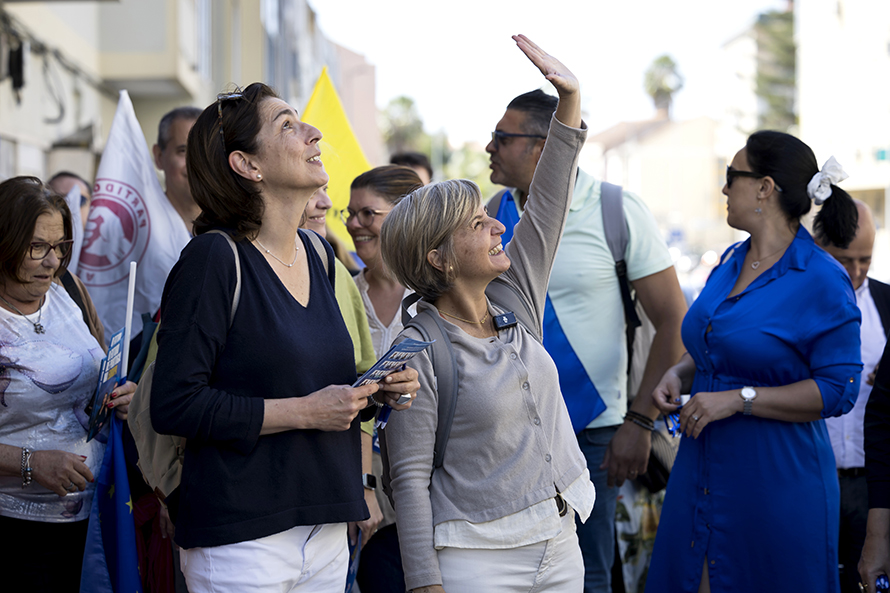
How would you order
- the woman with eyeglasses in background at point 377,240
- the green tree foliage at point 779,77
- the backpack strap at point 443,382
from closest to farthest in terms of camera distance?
the backpack strap at point 443,382
the woman with eyeglasses in background at point 377,240
the green tree foliage at point 779,77

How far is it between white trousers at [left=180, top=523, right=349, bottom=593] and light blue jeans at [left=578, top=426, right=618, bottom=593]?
1.56m

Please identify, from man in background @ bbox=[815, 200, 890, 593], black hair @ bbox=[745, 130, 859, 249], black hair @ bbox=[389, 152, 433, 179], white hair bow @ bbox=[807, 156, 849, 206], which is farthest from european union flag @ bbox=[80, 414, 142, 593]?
black hair @ bbox=[389, 152, 433, 179]

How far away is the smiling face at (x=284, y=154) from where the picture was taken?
229 cm

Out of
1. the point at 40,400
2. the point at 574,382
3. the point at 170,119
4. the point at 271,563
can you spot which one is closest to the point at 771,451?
the point at 574,382

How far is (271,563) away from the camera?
210 cm

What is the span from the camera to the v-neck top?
2039 millimetres

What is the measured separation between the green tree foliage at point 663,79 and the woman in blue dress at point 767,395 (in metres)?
82.1

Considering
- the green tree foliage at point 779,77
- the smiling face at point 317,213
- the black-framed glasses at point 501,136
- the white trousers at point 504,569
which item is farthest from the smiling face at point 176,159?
the green tree foliage at point 779,77

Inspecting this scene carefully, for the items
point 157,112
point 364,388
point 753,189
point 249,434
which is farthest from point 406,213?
point 157,112

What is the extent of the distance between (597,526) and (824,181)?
1660 millimetres

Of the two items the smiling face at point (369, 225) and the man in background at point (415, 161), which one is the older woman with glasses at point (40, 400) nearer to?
the smiling face at point (369, 225)

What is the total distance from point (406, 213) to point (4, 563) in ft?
6.03

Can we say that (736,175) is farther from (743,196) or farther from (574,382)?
(574,382)

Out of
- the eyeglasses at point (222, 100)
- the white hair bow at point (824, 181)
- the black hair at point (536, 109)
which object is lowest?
the white hair bow at point (824, 181)
